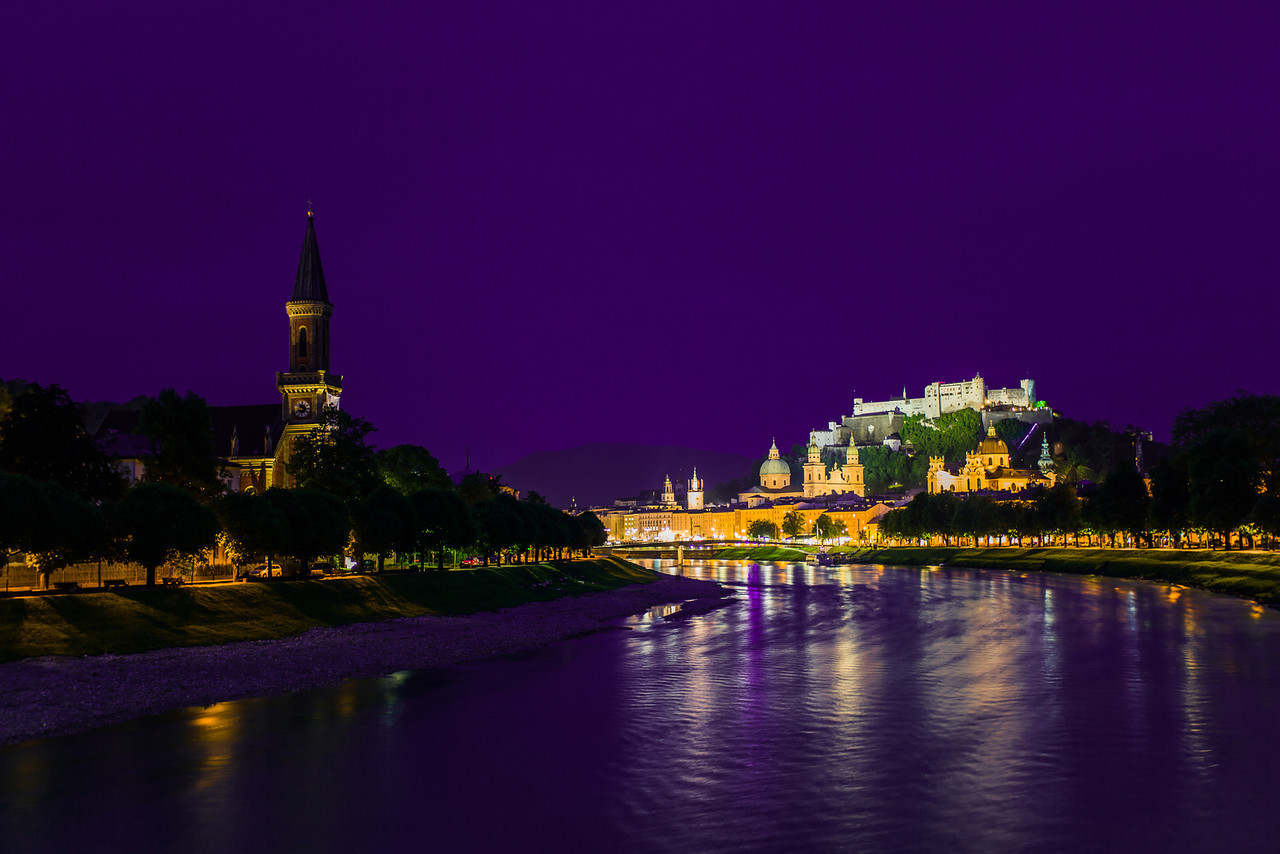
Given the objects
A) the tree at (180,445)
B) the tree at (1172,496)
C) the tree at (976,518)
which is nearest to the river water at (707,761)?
the tree at (180,445)

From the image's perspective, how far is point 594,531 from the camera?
162 meters

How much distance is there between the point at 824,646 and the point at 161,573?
3752 cm

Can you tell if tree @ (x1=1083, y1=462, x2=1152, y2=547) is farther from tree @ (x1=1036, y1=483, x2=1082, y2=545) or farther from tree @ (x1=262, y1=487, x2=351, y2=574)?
tree @ (x1=262, y1=487, x2=351, y2=574)

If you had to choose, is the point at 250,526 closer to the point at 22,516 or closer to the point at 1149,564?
the point at 22,516

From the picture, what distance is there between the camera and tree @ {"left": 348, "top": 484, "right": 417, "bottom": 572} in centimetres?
7275

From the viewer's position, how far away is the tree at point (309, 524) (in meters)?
64.0

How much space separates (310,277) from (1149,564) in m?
95.1

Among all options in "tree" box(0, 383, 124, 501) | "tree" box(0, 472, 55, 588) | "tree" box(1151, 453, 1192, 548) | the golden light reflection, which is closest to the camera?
the golden light reflection

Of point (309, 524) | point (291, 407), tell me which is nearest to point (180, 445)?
point (309, 524)

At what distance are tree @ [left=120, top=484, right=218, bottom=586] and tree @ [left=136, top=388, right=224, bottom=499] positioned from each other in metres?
15.6

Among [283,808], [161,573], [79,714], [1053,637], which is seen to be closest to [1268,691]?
[1053,637]

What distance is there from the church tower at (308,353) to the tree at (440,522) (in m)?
38.8

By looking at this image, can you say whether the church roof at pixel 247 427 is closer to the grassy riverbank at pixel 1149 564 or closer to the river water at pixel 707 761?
the river water at pixel 707 761

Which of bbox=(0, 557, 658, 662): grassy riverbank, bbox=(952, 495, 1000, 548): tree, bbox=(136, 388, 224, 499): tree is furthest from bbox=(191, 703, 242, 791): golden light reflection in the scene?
bbox=(952, 495, 1000, 548): tree
